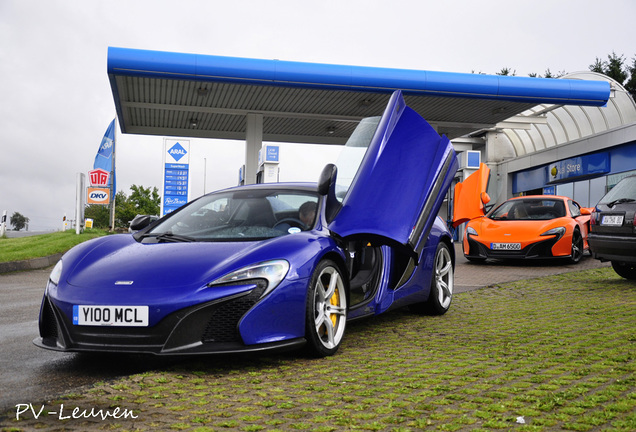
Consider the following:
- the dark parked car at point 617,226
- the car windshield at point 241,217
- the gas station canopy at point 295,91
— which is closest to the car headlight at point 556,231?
the dark parked car at point 617,226

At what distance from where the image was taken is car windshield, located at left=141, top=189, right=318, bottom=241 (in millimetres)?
4656

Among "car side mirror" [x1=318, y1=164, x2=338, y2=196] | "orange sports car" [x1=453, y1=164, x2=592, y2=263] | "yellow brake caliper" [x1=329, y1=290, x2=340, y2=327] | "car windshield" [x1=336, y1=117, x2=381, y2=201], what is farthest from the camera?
"orange sports car" [x1=453, y1=164, x2=592, y2=263]

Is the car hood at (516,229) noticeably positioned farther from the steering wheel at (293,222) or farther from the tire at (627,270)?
the steering wheel at (293,222)

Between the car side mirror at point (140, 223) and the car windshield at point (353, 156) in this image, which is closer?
the car windshield at point (353, 156)

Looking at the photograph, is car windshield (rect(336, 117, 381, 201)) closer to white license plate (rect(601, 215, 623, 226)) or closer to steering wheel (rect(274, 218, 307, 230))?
steering wheel (rect(274, 218, 307, 230))

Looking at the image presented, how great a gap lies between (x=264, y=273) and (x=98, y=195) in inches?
904

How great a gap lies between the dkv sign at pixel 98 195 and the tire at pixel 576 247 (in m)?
18.4

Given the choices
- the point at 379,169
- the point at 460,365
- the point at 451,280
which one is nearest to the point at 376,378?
the point at 460,365

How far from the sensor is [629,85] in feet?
117

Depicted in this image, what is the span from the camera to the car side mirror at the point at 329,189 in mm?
4773

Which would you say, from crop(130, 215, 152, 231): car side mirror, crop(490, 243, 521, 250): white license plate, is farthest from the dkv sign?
crop(130, 215, 152, 231): car side mirror

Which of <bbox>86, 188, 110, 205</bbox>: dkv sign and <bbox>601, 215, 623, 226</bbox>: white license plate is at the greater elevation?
<bbox>601, 215, 623, 226</bbox>: white license plate

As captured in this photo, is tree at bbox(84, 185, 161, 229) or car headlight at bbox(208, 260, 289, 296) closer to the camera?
car headlight at bbox(208, 260, 289, 296)

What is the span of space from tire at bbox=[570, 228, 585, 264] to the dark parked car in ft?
11.6
